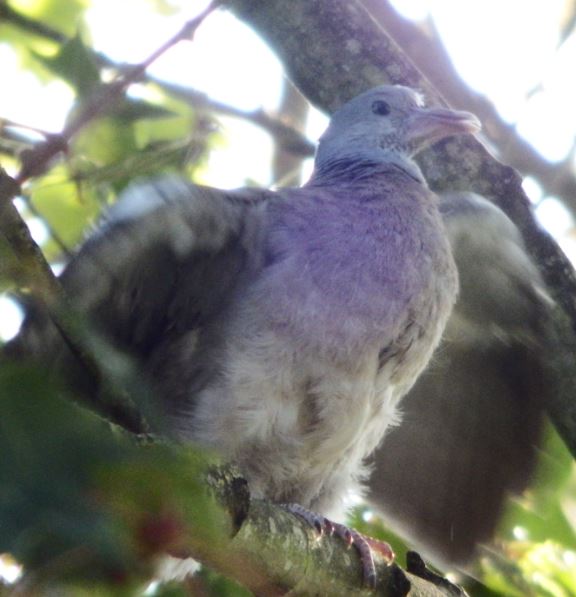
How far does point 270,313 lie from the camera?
3158mm

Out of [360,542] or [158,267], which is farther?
[158,267]

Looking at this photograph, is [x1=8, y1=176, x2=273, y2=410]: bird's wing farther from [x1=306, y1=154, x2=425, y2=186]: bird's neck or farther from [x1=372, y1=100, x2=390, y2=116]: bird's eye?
[x1=372, y1=100, x2=390, y2=116]: bird's eye

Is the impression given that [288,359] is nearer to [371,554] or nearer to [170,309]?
[170,309]

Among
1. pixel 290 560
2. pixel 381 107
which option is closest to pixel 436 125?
pixel 381 107

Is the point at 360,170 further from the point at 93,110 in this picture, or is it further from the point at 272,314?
the point at 93,110

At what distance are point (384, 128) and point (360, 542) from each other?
1.88 m

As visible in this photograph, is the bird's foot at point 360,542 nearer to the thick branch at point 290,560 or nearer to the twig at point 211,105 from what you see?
the thick branch at point 290,560

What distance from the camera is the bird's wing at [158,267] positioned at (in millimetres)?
2795

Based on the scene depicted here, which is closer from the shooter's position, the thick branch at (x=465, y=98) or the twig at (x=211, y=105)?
the twig at (x=211, y=105)

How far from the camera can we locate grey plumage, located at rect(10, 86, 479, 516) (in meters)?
2.98

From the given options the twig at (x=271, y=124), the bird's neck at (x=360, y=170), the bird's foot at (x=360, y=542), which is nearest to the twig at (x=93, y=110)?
the bird's foot at (x=360, y=542)

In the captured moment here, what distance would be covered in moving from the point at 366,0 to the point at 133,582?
423 centimetres

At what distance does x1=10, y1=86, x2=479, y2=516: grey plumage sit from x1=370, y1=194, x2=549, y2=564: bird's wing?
13.2 inches

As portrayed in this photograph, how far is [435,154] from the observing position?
4270mm
